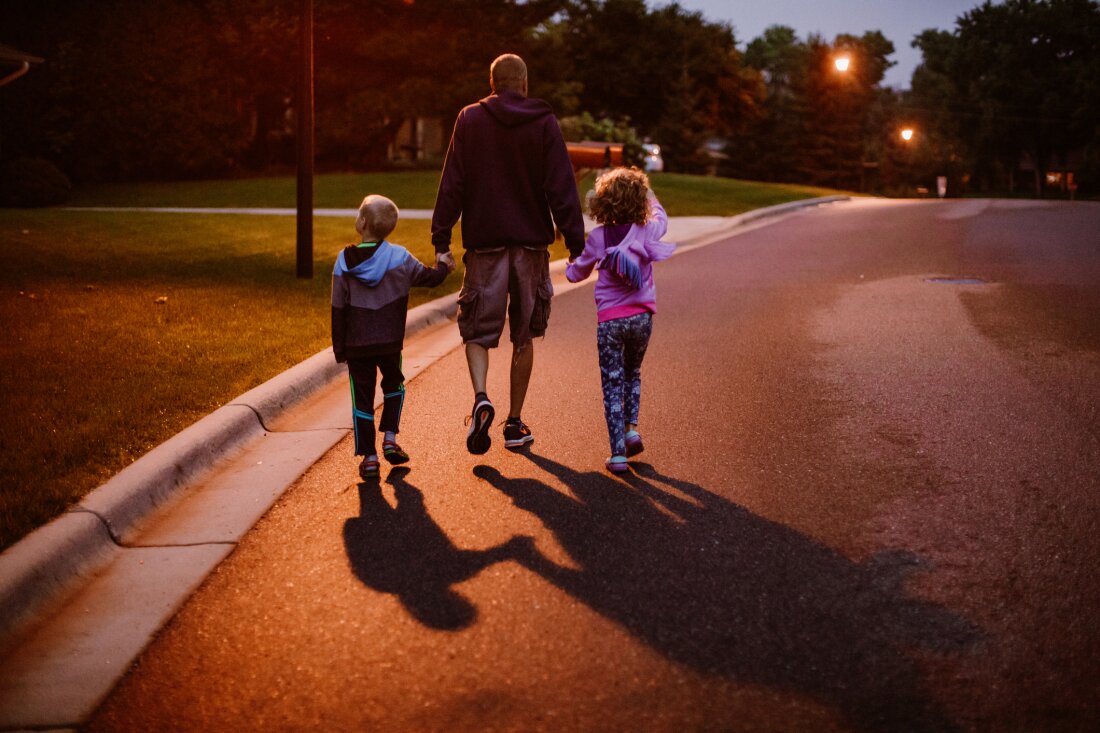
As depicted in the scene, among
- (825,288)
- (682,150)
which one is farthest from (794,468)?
(682,150)

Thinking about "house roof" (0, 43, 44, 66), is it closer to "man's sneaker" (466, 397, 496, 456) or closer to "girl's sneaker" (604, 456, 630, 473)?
"man's sneaker" (466, 397, 496, 456)

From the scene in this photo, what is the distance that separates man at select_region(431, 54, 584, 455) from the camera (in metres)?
5.38

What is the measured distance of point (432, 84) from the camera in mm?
37188

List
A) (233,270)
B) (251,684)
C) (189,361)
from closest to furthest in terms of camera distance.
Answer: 1. (251,684)
2. (189,361)
3. (233,270)

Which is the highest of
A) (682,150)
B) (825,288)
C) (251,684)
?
(682,150)

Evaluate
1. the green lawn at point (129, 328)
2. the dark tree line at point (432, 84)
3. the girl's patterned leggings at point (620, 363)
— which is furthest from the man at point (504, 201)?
the dark tree line at point (432, 84)

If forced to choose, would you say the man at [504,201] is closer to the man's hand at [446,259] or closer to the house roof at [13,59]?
the man's hand at [446,259]

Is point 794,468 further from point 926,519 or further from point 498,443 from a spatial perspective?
point 498,443

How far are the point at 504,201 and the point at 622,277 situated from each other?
2.49 ft

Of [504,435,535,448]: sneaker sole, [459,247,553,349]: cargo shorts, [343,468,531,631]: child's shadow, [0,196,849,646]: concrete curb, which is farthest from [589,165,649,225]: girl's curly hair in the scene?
[0,196,849,646]: concrete curb

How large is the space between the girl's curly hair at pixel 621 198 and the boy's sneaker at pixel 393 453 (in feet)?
5.10

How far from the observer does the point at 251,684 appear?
309 centimetres

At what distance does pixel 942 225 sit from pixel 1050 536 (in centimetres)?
1689

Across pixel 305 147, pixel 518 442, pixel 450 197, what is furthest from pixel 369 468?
pixel 305 147
